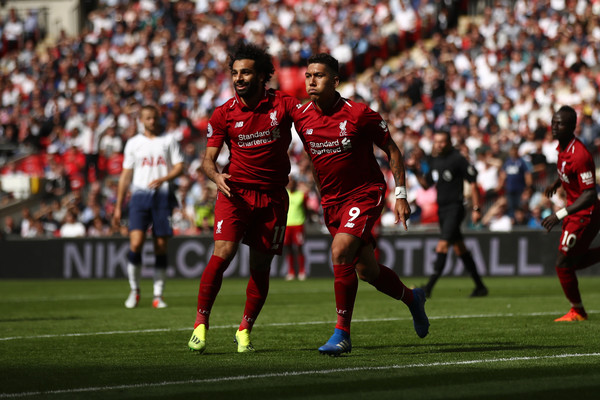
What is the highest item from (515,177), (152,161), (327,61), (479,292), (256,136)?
(327,61)

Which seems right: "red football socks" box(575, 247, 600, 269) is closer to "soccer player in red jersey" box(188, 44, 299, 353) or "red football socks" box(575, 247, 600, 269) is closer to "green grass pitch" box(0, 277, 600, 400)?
"green grass pitch" box(0, 277, 600, 400)

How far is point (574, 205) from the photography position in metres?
10.3

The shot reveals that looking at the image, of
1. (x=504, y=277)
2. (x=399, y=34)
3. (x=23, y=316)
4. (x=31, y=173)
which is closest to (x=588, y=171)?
(x=23, y=316)

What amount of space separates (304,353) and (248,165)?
5.12 feet

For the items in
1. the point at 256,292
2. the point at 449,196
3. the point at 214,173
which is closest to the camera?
the point at 214,173

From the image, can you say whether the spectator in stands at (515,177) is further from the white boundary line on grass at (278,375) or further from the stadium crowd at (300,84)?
the white boundary line on grass at (278,375)

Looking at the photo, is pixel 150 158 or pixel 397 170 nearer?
pixel 397 170

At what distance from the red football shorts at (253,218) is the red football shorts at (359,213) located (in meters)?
0.48

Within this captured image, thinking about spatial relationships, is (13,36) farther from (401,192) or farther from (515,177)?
(401,192)

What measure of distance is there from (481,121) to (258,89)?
15.7m

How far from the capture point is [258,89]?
8.39 metres

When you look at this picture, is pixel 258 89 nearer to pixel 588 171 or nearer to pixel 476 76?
pixel 588 171

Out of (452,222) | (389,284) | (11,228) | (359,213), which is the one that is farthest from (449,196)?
(11,228)

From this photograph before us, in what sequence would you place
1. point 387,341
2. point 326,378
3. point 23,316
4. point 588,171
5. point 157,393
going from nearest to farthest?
point 157,393 → point 326,378 → point 387,341 → point 588,171 → point 23,316
